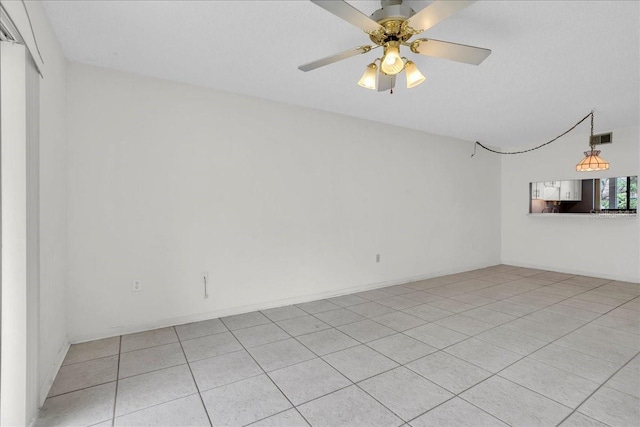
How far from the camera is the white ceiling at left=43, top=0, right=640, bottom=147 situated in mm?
2191

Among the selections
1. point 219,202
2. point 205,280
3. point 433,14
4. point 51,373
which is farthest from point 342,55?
point 51,373

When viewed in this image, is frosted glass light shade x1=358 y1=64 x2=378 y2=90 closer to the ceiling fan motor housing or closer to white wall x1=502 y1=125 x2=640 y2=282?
the ceiling fan motor housing

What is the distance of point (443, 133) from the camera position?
222 inches

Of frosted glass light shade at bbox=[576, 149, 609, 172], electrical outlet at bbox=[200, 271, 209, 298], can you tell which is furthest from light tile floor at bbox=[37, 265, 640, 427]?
frosted glass light shade at bbox=[576, 149, 609, 172]

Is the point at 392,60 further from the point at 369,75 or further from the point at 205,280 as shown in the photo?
the point at 205,280

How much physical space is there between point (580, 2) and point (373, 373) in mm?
2983

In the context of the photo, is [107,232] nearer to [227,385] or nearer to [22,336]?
[22,336]

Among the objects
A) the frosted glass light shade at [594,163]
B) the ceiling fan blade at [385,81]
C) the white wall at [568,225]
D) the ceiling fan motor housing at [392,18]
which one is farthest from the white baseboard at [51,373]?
the white wall at [568,225]

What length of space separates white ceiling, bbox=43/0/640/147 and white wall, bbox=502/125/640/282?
1443 mm

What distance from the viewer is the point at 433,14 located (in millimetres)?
1780

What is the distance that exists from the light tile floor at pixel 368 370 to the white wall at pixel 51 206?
22 cm

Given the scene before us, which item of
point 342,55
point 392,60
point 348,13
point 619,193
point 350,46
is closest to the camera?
point 348,13

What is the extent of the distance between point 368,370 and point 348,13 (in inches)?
96.9

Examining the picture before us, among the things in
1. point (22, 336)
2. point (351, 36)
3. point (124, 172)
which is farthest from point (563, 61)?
point (22, 336)
